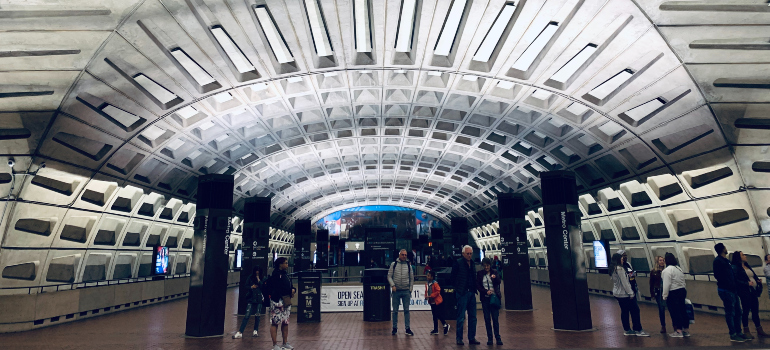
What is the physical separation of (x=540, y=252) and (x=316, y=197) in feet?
74.2

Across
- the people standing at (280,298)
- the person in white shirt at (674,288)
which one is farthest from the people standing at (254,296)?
the person in white shirt at (674,288)

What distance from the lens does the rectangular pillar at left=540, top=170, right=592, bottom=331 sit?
1045cm

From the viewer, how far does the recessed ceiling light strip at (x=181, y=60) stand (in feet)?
39.3

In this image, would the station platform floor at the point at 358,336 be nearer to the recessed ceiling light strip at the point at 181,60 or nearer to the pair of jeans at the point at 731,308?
the pair of jeans at the point at 731,308

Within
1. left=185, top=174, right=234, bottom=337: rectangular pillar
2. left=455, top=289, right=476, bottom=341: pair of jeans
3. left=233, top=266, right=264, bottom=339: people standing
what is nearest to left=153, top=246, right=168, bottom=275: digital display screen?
left=185, top=174, right=234, bottom=337: rectangular pillar

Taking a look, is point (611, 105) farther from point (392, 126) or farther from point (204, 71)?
point (204, 71)

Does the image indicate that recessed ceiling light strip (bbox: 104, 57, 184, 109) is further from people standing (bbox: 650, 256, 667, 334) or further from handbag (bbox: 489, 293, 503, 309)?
people standing (bbox: 650, 256, 667, 334)

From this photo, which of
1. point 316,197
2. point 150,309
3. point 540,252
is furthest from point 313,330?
point 316,197

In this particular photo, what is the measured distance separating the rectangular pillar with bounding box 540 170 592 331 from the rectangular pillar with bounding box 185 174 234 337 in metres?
8.49

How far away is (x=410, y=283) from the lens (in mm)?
10234

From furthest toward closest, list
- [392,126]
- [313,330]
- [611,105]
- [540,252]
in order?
[540,252] < [392,126] < [611,105] < [313,330]

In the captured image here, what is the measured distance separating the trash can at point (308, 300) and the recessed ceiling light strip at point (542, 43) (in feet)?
35.1

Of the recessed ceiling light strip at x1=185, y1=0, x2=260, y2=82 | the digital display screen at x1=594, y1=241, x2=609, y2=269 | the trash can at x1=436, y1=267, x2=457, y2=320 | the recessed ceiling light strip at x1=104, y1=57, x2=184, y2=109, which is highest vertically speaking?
the recessed ceiling light strip at x1=185, y1=0, x2=260, y2=82

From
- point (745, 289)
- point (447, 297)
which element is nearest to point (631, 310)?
point (745, 289)
